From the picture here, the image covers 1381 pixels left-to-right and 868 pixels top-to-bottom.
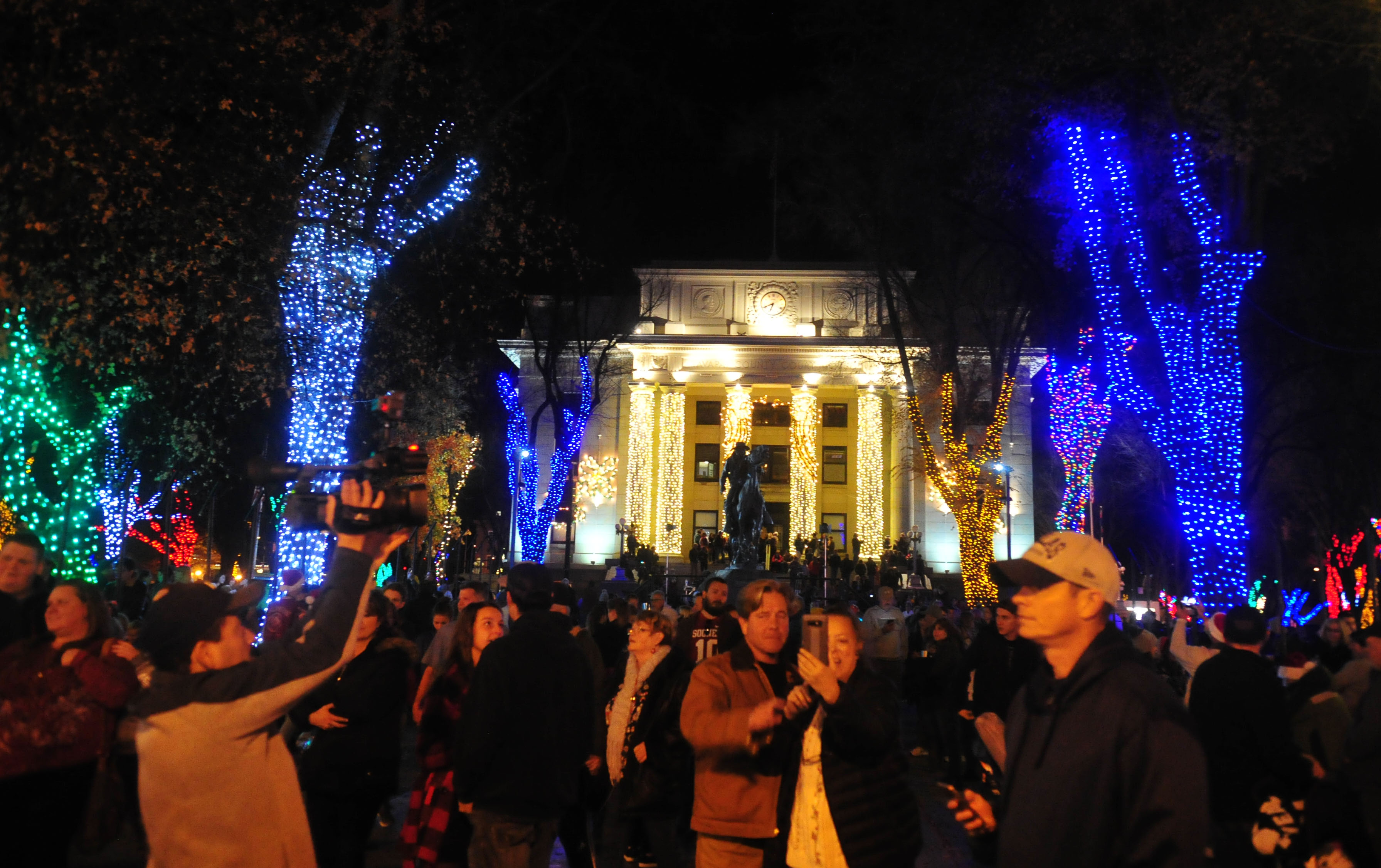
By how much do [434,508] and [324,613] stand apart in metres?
39.9

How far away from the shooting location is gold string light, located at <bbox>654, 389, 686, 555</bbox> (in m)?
44.6

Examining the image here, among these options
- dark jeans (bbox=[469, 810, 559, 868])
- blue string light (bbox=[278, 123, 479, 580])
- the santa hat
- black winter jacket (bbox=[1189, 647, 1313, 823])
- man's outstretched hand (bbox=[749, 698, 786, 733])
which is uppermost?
blue string light (bbox=[278, 123, 479, 580])

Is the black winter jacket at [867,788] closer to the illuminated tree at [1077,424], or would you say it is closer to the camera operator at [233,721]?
the camera operator at [233,721]

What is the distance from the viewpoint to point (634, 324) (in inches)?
1772

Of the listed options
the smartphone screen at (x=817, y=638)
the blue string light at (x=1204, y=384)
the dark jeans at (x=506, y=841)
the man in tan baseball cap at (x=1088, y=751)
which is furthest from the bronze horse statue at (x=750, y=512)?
the man in tan baseball cap at (x=1088, y=751)

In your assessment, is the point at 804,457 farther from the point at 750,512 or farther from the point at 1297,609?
the point at 1297,609

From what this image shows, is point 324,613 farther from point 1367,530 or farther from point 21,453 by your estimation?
point 1367,530

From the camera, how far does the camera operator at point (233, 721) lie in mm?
3072

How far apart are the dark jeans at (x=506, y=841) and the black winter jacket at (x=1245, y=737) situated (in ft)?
9.87

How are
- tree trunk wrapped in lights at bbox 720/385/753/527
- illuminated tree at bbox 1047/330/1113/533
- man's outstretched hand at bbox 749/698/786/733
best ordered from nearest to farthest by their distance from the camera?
man's outstretched hand at bbox 749/698/786/733 → illuminated tree at bbox 1047/330/1113/533 → tree trunk wrapped in lights at bbox 720/385/753/527

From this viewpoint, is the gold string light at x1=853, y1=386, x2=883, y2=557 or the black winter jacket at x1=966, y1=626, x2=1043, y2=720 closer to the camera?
the black winter jacket at x1=966, y1=626, x2=1043, y2=720

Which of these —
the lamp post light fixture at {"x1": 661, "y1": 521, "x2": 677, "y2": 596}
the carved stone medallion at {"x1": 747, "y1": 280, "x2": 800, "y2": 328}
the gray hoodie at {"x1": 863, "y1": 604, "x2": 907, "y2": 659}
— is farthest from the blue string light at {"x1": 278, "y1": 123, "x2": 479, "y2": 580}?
the carved stone medallion at {"x1": 747, "y1": 280, "x2": 800, "y2": 328}

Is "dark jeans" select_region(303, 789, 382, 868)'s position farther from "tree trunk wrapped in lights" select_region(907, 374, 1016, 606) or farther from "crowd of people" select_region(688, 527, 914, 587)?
"crowd of people" select_region(688, 527, 914, 587)

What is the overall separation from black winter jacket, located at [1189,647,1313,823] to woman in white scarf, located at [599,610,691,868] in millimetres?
2547
